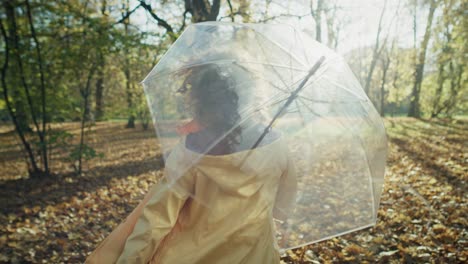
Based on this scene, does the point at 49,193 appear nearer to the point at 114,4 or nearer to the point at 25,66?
the point at 25,66

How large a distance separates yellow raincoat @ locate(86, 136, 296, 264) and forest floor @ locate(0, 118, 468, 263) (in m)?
2.25

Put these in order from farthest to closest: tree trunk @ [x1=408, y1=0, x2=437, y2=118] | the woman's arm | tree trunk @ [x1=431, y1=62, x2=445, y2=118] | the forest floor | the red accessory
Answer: tree trunk @ [x1=431, y1=62, x2=445, y2=118]
tree trunk @ [x1=408, y1=0, x2=437, y2=118]
the forest floor
the red accessory
the woman's arm

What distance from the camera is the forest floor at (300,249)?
348cm

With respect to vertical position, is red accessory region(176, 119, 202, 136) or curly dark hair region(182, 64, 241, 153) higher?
curly dark hair region(182, 64, 241, 153)

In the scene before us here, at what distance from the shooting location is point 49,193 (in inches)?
221

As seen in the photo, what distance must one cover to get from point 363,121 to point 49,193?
19.1 feet

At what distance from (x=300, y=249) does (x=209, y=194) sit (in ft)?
8.78

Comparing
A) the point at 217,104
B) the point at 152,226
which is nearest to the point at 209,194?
the point at 152,226

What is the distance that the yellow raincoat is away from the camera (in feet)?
4.44

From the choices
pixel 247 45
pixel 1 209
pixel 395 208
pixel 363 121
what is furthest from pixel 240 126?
pixel 1 209

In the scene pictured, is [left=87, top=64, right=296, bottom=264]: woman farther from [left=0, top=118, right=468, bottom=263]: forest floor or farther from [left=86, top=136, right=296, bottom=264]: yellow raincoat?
[left=0, top=118, right=468, bottom=263]: forest floor

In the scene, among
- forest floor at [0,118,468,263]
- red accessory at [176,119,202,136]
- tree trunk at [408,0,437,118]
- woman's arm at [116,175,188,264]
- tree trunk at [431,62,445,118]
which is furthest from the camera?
tree trunk at [431,62,445,118]

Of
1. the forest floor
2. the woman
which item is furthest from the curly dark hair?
the forest floor

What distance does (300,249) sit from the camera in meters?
3.65
